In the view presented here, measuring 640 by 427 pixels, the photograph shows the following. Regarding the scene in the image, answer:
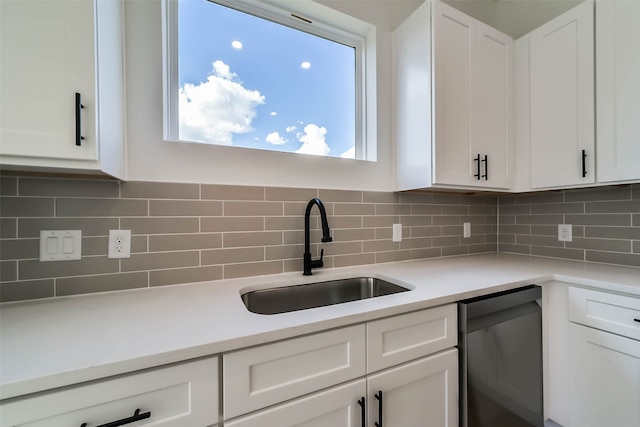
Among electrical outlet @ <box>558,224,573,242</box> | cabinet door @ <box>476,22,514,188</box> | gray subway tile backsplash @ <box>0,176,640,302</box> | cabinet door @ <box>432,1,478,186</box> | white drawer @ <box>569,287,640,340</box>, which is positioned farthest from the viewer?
electrical outlet @ <box>558,224,573,242</box>

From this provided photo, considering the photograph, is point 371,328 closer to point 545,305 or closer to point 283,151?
point 283,151

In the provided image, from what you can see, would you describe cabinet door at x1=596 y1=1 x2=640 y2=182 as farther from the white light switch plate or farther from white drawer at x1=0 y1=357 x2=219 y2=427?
the white light switch plate

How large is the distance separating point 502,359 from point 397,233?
797mm

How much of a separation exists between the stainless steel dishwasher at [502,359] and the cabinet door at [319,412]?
0.50m

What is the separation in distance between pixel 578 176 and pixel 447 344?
1.26m

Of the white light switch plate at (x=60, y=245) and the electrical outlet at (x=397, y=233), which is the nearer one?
the white light switch plate at (x=60, y=245)

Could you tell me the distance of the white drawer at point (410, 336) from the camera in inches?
34.2

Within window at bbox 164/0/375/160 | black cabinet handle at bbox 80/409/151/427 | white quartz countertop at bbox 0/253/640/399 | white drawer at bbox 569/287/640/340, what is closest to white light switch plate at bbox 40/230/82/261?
white quartz countertop at bbox 0/253/640/399

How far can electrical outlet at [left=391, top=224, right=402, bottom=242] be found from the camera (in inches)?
65.1

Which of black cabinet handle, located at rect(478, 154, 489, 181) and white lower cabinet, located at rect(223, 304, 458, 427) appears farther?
black cabinet handle, located at rect(478, 154, 489, 181)

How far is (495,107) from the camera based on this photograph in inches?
63.4

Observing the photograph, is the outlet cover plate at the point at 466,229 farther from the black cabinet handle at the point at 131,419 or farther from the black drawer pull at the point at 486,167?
the black cabinet handle at the point at 131,419

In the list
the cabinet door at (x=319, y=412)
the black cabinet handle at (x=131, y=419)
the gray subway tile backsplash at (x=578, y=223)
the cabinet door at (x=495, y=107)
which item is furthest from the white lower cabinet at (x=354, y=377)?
the gray subway tile backsplash at (x=578, y=223)

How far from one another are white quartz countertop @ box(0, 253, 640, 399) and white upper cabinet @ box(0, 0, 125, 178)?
47 cm
